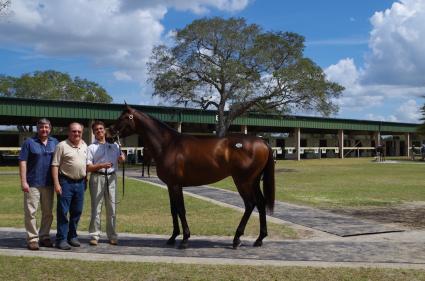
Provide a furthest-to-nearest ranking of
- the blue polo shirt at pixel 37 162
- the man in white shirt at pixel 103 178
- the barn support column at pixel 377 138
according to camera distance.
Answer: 1. the barn support column at pixel 377 138
2. the man in white shirt at pixel 103 178
3. the blue polo shirt at pixel 37 162

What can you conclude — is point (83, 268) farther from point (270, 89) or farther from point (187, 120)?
point (187, 120)

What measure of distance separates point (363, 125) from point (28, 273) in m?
64.0

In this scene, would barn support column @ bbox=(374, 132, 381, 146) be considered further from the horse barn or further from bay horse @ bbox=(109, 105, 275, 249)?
bay horse @ bbox=(109, 105, 275, 249)

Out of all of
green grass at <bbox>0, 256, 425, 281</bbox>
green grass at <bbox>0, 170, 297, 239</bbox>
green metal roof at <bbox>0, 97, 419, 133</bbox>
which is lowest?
green grass at <bbox>0, 170, 297, 239</bbox>

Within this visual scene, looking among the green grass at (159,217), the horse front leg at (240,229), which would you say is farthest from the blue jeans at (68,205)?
the horse front leg at (240,229)

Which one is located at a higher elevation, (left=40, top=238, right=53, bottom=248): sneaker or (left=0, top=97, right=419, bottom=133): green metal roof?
(left=0, top=97, right=419, bottom=133): green metal roof

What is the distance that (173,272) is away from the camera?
578 centimetres

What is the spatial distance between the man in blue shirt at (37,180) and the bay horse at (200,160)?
106cm

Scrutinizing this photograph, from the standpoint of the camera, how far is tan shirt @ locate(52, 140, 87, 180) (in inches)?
281

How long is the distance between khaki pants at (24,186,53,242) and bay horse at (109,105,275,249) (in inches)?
55.0

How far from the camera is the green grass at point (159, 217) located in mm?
8828

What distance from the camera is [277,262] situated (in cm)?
637

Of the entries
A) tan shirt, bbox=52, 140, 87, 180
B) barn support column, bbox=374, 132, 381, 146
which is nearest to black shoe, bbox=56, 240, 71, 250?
tan shirt, bbox=52, 140, 87, 180

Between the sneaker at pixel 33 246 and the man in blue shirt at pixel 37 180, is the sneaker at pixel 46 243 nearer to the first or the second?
the man in blue shirt at pixel 37 180
